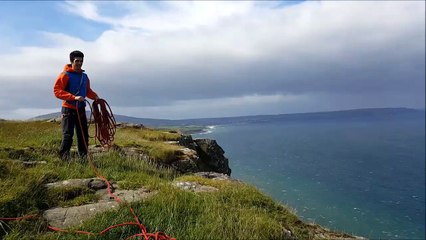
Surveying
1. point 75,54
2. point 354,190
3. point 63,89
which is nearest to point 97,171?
point 63,89

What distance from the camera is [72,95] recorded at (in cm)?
1048

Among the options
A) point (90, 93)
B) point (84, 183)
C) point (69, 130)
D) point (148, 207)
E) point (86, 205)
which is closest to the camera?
point (148, 207)

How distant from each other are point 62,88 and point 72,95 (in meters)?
0.50

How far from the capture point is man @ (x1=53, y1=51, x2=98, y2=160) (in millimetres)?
10617

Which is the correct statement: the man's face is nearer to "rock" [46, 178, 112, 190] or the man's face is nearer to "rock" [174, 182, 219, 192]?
"rock" [46, 178, 112, 190]

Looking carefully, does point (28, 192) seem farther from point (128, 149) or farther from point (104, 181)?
point (128, 149)

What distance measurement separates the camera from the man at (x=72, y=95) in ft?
34.8

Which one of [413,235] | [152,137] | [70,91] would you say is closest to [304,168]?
[413,235]

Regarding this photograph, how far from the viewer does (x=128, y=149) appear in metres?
14.0

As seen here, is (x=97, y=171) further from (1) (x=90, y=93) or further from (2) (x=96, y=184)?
(1) (x=90, y=93)

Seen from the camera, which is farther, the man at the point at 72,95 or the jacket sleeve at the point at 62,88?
the man at the point at 72,95

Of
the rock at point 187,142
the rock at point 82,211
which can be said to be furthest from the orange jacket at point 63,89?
the rock at point 187,142

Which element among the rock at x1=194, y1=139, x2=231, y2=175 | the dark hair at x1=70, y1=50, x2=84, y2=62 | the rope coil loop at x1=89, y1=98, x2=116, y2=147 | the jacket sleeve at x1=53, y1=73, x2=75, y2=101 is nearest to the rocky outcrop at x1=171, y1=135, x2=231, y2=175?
the rock at x1=194, y1=139, x2=231, y2=175

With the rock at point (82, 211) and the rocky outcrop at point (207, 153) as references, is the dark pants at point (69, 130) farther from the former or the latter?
the rocky outcrop at point (207, 153)
